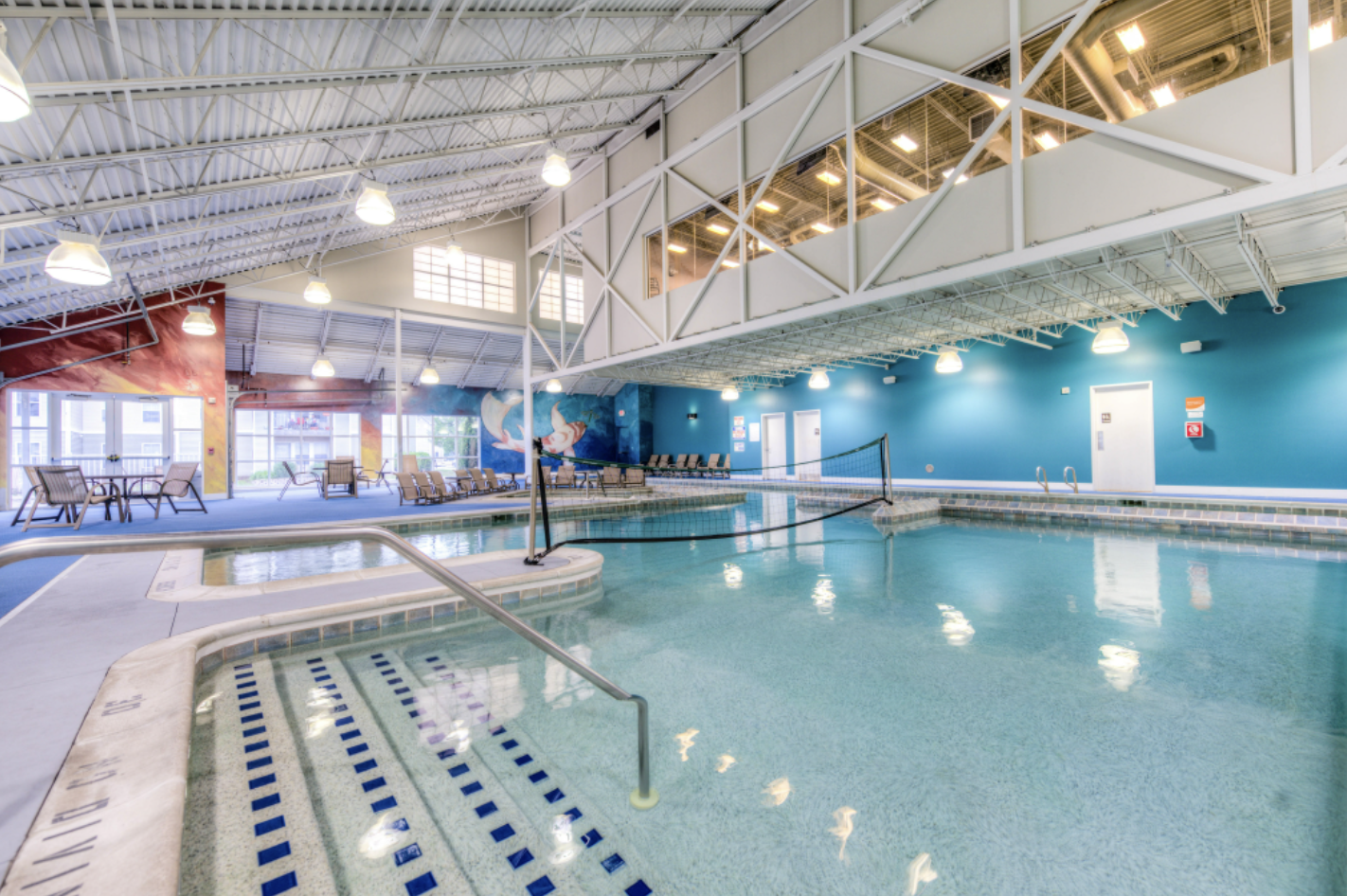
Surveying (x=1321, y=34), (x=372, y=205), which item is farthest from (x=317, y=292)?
(x=1321, y=34)

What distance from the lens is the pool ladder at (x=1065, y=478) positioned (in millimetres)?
10477

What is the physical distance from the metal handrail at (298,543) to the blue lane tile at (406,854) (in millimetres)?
687

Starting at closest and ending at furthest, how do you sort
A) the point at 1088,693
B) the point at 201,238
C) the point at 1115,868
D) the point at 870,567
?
1. the point at 1115,868
2. the point at 1088,693
3. the point at 870,567
4. the point at 201,238

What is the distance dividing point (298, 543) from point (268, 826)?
0.99 metres

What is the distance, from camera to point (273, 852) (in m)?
1.62

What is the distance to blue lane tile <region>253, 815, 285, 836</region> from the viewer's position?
170 centimetres

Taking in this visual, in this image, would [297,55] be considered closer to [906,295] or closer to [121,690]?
[121,690]

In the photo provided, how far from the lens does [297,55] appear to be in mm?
5973

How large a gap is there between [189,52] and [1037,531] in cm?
1233

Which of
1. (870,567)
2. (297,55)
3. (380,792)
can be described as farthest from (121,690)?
(297,55)

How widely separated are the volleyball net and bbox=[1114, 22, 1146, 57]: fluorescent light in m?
5.78

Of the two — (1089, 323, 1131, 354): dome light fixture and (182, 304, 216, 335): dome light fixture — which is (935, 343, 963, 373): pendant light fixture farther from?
(182, 304, 216, 335): dome light fixture

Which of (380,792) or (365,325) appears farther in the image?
(365,325)

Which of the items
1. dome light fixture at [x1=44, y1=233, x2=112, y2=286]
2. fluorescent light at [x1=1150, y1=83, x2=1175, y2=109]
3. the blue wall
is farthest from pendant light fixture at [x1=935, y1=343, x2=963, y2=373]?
dome light fixture at [x1=44, y1=233, x2=112, y2=286]
